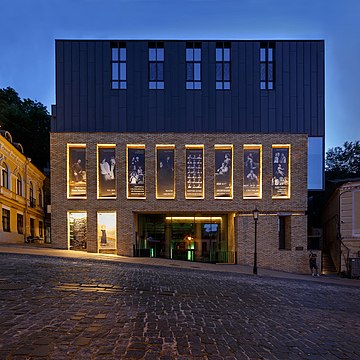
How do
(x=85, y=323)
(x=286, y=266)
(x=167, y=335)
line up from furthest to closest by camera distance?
(x=286, y=266) < (x=85, y=323) < (x=167, y=335)

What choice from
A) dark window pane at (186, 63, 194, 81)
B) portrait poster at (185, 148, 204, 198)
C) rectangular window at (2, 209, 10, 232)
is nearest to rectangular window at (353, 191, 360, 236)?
portrait poster at (185, 148, 204, 198)

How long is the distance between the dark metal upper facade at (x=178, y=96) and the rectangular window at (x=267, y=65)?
295 millimetres

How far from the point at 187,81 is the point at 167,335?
24354 millimetres

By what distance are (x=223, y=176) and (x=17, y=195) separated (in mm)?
18211

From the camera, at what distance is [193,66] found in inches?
1106

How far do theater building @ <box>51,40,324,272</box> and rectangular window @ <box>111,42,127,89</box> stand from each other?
0.08 meters

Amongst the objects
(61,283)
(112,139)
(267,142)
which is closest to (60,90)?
(112,139)

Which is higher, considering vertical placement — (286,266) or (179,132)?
(179,132)

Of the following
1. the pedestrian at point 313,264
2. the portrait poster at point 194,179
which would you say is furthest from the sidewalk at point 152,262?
the portrait poster at point 194,179

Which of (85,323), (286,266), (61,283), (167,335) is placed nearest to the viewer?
Answer: (167,335)

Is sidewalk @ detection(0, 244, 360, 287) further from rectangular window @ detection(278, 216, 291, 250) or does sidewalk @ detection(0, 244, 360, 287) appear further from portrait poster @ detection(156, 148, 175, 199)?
portrait poster @ detection(156, 148, 175, 199)

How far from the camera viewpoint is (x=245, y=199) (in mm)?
27172

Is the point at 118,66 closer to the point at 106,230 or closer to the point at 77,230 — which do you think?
the point at 106,230

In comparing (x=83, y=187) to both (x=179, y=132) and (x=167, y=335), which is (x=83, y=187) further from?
(x=167, y=335)
